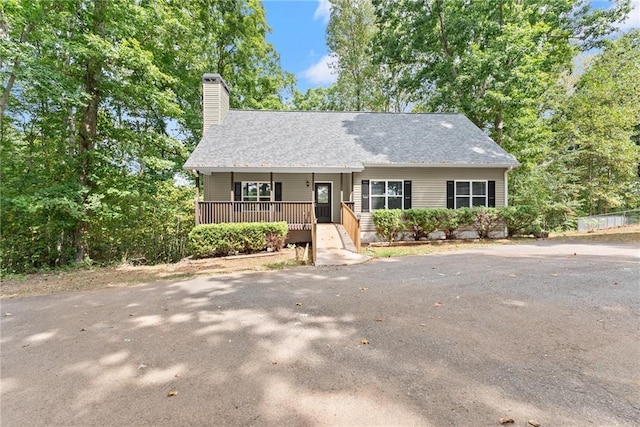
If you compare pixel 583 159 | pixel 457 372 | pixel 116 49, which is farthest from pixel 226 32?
pixel 583 159

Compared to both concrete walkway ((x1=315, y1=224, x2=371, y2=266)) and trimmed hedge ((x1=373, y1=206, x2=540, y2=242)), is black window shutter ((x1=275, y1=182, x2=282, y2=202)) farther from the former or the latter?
trimmed hedge ((x1=373, y1=206, x2=540, y2=242))

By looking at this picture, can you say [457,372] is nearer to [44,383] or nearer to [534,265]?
[44,383]

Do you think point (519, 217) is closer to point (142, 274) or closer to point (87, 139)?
point (142, 274)

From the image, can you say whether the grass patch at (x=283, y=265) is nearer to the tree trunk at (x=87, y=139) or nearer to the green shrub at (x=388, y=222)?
the green shrub at (x=388, y=222)

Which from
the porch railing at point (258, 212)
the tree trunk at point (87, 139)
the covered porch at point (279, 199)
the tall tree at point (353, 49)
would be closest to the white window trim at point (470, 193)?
the covered porch at point (279, 199)

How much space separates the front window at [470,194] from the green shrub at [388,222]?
3198 millimetres

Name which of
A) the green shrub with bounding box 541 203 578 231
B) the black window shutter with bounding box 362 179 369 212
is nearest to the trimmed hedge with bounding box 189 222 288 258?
the black window shutter with bounding box 362 179 369 212

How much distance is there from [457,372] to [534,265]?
559 centimetres

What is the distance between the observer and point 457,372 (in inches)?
104

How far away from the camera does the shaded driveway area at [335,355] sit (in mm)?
2213

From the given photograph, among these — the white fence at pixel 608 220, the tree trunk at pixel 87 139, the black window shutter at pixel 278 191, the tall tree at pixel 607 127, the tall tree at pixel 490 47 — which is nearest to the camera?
the tree trunk at pixel 87 139

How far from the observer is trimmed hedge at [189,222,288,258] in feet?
32.8

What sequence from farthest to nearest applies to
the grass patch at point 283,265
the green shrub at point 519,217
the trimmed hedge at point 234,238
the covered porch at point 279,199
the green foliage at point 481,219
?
the green shrub at point 519,217, the green foliage at point 481,219, the covered porch at point 279,199, the trimmed hedge at point 234,238, the grass patch at point 283,265

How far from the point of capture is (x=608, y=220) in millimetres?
16984
